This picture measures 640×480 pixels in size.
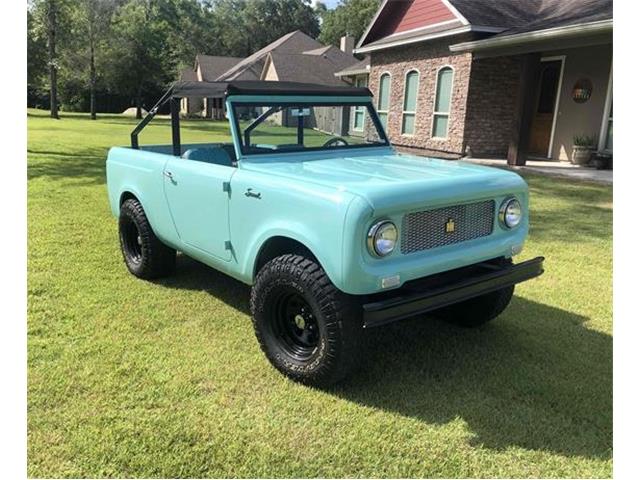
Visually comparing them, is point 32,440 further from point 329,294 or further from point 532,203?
point 532,203

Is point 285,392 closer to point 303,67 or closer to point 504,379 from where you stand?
point 504,379

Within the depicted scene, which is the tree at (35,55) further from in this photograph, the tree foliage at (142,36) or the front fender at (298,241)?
the front fender at (298,241)

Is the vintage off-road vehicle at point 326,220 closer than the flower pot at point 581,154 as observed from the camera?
Yes

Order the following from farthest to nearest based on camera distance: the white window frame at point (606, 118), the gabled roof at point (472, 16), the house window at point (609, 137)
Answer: the gabled roof at point (472, 16) < the house window at point (609, 137) < the white window frame at point (606, 118)

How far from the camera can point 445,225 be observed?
10.6 feet

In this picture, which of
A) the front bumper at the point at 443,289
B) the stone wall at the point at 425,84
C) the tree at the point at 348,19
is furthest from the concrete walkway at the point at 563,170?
the tree at the point at 348,19

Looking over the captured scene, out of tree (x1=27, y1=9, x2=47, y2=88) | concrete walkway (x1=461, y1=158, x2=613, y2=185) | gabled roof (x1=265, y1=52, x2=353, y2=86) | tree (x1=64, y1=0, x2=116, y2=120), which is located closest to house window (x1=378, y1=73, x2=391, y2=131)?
concrete walkway (x1=461, y1=158, x2=613, y2=185)

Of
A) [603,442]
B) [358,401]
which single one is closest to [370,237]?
[358,401]

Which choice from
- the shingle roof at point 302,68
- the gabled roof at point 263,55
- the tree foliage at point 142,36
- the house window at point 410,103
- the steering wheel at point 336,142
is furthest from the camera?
the gabled roof at point 263,55

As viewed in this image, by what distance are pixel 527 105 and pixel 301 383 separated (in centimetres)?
1139

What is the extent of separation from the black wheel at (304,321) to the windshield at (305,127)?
1.13 meters

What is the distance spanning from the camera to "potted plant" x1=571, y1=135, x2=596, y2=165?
12.7 m

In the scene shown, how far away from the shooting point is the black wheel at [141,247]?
15.7 feet

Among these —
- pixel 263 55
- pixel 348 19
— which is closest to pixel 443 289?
pixel 263 55
